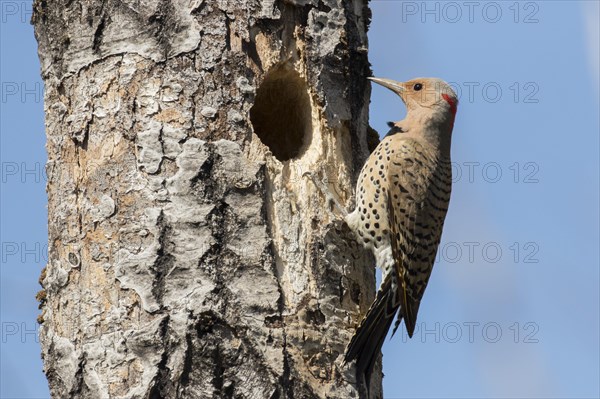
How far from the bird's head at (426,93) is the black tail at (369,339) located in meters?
1.50

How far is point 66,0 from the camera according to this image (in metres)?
3.62

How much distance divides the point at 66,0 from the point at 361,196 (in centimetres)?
155

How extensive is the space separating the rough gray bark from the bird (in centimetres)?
14

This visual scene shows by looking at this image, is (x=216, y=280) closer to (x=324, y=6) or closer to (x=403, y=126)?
(x=324, y=6)

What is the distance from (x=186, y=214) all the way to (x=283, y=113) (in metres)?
1.01

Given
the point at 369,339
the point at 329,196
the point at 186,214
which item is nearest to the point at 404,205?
the point at 329,196

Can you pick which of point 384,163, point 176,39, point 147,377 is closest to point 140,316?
point 147,377

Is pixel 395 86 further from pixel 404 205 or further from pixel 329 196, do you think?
pixel 329 196

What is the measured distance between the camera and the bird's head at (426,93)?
16.4ft

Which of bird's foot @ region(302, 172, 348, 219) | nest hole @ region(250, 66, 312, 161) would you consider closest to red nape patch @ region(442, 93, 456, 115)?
nest hole @ region(250, 66, 312, 161)

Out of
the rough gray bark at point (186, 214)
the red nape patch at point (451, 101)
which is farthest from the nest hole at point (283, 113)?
the red nape patch at point (451, 101)

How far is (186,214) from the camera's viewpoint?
Result: 324 cm

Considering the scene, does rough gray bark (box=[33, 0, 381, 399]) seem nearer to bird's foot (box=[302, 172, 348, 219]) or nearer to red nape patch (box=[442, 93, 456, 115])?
bird's foot (box=[302, 172, 348, 219])

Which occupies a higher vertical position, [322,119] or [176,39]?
[176,39]
